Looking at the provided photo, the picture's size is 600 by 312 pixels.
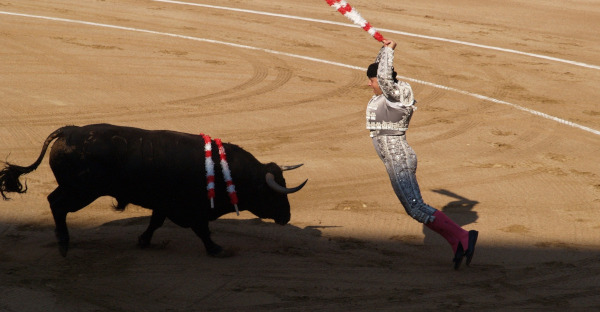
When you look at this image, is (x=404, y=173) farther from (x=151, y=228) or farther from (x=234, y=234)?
(x=151, y=228)

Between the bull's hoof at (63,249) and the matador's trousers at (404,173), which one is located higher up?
the matador's trousers at (404,173)

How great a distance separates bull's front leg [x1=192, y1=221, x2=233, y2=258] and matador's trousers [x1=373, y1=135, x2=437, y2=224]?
4.77 ft

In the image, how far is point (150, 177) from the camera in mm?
6828

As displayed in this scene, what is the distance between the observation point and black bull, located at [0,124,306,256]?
6711mm

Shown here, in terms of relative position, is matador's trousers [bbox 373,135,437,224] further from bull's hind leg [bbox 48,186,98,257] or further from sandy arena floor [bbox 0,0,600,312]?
bull's hind leg [bbox 48,186,98,257]

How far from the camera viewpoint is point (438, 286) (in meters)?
6.60

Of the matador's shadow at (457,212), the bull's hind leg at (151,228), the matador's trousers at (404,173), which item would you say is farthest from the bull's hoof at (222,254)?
the matador's shadow at (457,212)

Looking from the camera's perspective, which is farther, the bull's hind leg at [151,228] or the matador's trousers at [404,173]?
the bull's hind leg at [151,228]

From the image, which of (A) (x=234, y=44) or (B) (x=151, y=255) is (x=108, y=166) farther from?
(A) (x=234, y=44)

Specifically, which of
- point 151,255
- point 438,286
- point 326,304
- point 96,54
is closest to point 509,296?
point 438,286

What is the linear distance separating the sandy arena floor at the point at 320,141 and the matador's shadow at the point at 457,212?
28 mm

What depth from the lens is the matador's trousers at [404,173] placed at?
686 cm

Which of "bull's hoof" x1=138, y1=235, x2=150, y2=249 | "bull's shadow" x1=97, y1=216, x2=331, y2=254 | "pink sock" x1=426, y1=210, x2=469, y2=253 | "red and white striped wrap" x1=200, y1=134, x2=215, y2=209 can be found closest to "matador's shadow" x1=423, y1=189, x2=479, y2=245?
"pink sock" x1=426, y1=210, x2=469, y2=253

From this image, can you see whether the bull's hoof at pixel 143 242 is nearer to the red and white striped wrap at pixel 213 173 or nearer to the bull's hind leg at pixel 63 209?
the bull's hind leg at pixel 63 209
